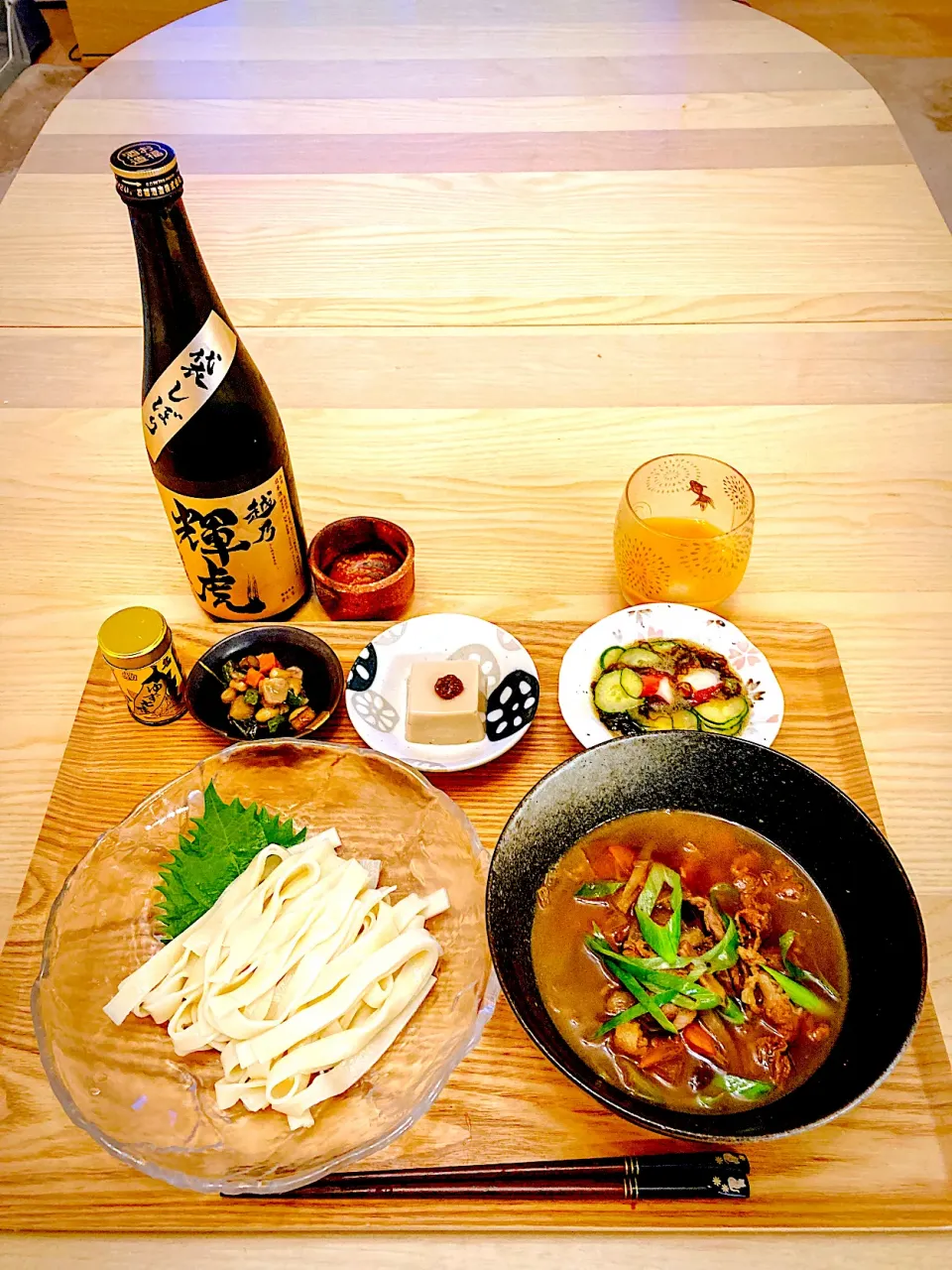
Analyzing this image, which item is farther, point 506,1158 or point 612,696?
point 612,696

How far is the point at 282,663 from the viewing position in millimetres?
1402

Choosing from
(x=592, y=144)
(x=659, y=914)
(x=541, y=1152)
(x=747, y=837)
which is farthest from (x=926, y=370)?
(x=541, y=1152)

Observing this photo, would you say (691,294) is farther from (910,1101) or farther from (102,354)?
(910,1101)

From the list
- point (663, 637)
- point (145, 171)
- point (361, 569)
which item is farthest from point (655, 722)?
point (145, 171)

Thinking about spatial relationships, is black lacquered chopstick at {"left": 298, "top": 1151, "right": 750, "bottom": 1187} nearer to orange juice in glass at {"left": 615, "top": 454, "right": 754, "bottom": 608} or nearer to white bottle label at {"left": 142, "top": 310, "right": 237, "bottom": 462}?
orange juice in glass at {"left": 615, "top": 454, "right": 754, "bottom": 608}

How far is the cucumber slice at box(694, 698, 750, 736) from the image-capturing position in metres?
1.32

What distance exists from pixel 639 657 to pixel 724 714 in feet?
0.48

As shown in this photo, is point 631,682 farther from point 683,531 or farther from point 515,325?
point 515,325

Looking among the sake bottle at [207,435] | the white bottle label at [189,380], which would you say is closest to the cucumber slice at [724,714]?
the sake bottle at [207,435]

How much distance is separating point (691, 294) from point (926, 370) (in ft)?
1.59

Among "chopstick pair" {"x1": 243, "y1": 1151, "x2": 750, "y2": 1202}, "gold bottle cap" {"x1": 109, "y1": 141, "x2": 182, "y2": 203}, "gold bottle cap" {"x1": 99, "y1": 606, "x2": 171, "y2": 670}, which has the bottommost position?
"chopstick pair" {"x1": 243, "y1": 1151, "x2": 750, "y2": 1202}

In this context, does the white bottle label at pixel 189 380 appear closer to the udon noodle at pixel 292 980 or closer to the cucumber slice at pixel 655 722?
the udon noodle at pixel 292 980

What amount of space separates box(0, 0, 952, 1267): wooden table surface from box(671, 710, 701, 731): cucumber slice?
26 cm

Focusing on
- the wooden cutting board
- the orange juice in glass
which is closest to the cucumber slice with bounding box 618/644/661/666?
the orange juice in glass
